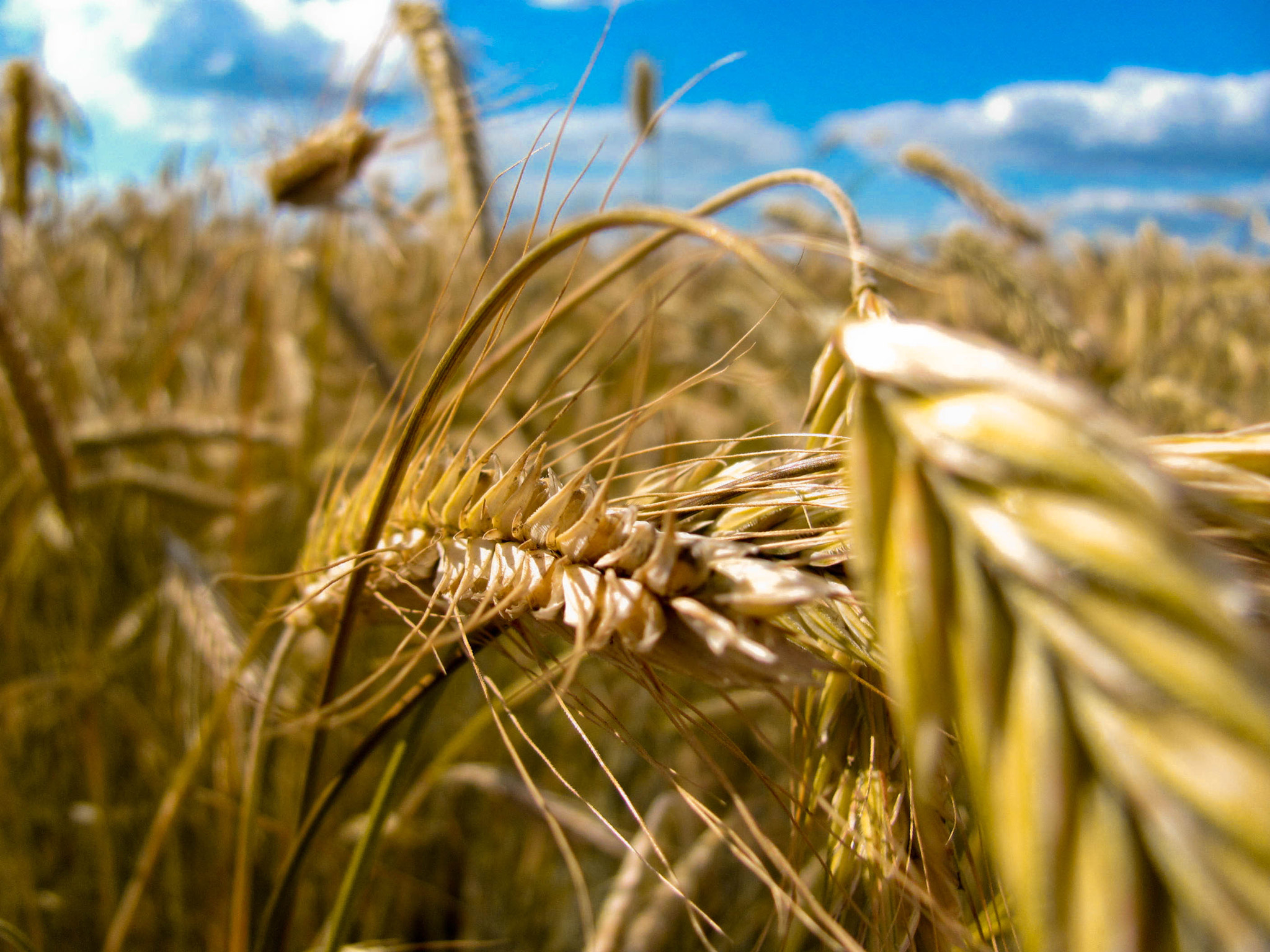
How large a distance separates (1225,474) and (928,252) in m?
2.74

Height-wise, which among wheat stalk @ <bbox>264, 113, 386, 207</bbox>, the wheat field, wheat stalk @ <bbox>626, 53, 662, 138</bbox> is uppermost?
wheat stalk @ <bbox>626, 53, 662, 138</bbox>

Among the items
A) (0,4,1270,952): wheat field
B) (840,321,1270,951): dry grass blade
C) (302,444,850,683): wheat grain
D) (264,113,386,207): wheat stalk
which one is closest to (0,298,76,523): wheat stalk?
(0,4,1270,952): wheat field

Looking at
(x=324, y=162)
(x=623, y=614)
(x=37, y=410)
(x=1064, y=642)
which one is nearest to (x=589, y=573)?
(x=623, y=614)

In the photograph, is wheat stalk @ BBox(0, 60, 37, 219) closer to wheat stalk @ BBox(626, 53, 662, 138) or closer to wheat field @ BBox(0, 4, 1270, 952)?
wheat field @ BBox(0, 4, 1270, 952)

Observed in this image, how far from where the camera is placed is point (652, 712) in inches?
62.9

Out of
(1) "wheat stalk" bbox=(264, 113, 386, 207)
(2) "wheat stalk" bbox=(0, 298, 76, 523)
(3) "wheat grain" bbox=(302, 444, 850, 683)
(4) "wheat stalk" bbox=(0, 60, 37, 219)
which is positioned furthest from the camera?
(4) "wheat stalk" bbox=(0, 60, 37, 219)

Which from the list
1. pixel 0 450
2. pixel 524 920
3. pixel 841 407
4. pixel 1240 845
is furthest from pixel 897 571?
pixel 0 450

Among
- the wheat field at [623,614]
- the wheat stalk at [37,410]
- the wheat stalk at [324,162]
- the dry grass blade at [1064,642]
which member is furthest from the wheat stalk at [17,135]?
the dry grass blade at [1064,642]

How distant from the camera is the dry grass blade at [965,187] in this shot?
6.15 ft

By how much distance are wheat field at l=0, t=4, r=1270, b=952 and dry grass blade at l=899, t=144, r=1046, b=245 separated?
0.07 ft

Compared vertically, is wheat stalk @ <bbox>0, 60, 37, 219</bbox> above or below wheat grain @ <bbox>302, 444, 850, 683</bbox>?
above

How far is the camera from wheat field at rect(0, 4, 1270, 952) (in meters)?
0.19

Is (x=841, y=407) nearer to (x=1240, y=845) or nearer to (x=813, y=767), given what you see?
(x=813, y=767)

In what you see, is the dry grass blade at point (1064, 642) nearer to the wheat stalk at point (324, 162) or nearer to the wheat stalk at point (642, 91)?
the wheat stalk at point (324, 162)
